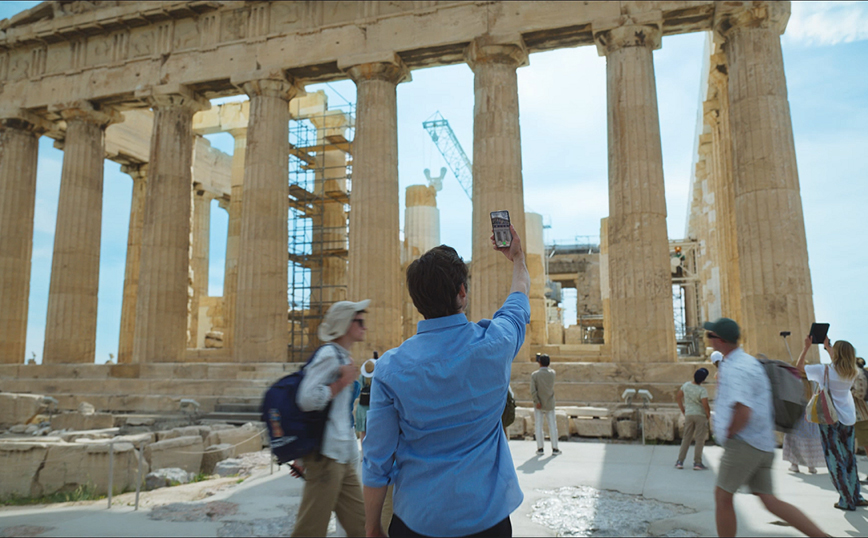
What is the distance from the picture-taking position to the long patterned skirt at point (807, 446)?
7.85 metres

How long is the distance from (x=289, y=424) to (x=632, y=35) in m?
16.7

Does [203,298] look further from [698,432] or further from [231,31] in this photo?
[698,432]

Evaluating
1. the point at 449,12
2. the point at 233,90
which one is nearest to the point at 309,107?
the point at 233,90

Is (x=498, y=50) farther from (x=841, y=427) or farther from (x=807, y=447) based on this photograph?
(x=841, y=427)

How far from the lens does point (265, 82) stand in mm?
20156

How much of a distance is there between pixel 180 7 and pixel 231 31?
189 cm

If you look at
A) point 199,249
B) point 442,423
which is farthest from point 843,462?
point 199,249

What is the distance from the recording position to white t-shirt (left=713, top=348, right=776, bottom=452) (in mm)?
4227

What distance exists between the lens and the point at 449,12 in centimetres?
1864

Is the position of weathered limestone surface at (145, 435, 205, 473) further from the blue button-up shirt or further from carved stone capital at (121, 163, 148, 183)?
carved stone capital at (121, 163, 148, 183)

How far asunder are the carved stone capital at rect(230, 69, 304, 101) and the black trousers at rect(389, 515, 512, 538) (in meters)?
19.6

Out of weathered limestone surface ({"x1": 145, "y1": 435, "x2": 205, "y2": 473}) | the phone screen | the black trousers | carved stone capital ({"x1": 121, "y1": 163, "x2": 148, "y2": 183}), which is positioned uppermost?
carved stone capital ({"x1": 121, "y1": 163, "x2": 148, "y2": 183})

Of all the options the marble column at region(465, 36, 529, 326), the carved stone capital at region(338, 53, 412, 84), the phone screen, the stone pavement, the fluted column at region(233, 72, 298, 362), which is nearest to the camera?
the phone screen

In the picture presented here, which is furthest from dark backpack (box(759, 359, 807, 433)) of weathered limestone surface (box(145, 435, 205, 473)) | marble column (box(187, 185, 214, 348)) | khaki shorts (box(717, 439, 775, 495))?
marble column (box(187, 185, 214, 348))
